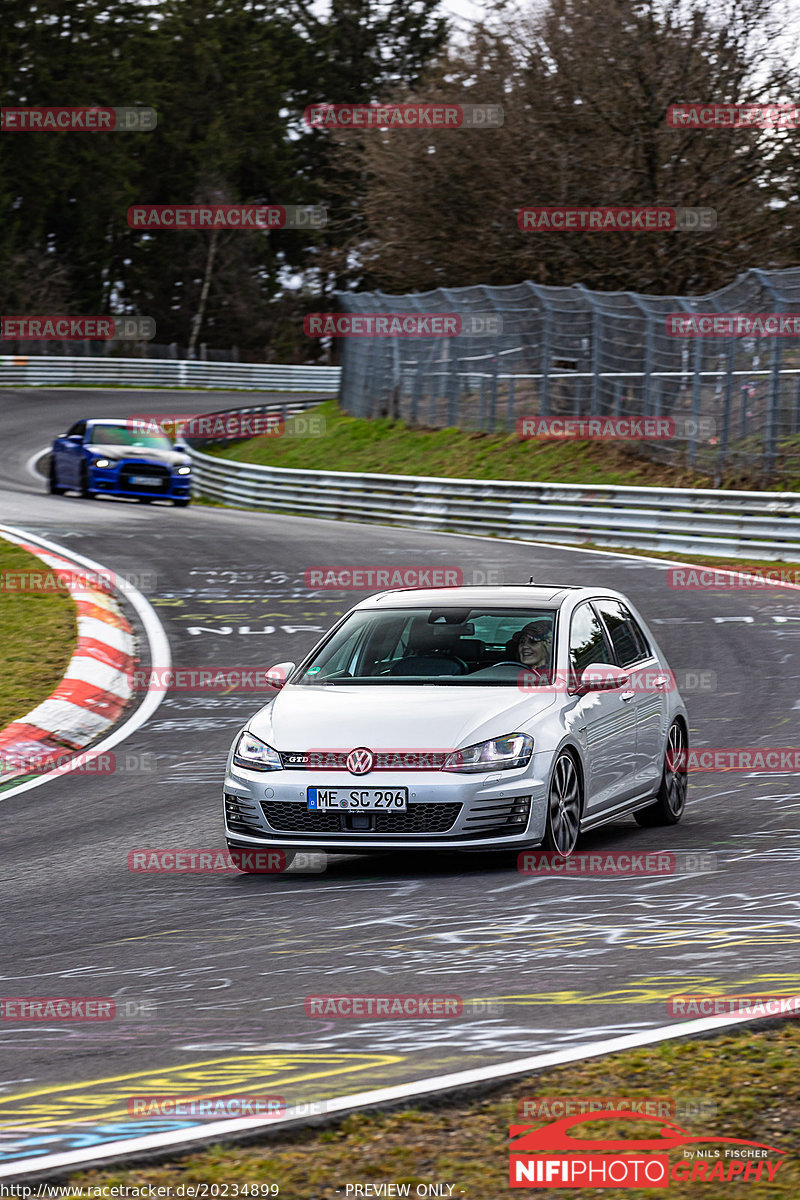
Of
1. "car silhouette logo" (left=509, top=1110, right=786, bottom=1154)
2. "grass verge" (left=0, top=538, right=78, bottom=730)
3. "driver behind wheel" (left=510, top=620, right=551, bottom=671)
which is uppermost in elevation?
"driver behind wheel" (left=510, top=620, right=551, bottom=671)

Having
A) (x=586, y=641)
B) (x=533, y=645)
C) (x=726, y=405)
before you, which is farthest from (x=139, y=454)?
(x=533, y=645)

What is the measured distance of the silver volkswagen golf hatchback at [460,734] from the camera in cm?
822

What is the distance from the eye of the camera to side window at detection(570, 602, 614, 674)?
370 inches

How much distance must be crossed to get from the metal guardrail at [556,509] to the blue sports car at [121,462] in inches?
125

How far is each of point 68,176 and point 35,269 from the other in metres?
4.27

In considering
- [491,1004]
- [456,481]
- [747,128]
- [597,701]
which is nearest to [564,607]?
[597,701]

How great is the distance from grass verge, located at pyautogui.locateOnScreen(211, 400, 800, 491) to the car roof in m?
17.3

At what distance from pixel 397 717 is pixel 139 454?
23.6m

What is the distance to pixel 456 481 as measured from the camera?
30.0m

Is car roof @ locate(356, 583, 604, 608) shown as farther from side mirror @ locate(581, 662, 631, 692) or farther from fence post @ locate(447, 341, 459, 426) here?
fence post @ locate(447, 341, 459, 426)

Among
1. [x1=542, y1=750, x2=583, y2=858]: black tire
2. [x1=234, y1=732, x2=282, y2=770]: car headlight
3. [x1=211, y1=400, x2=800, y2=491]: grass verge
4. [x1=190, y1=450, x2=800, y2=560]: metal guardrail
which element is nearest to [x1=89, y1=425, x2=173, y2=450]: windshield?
[x1=190, y1=450, x2=800, y2=560]: metal guardrail

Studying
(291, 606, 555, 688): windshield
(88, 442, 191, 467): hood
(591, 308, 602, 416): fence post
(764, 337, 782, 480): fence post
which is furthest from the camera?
(591, 308, 602, 416): fence post

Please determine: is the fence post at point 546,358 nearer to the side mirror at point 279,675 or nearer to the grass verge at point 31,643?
the grass verge at point 31,643

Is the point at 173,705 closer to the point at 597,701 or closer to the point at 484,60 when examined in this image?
the point at 597,701
